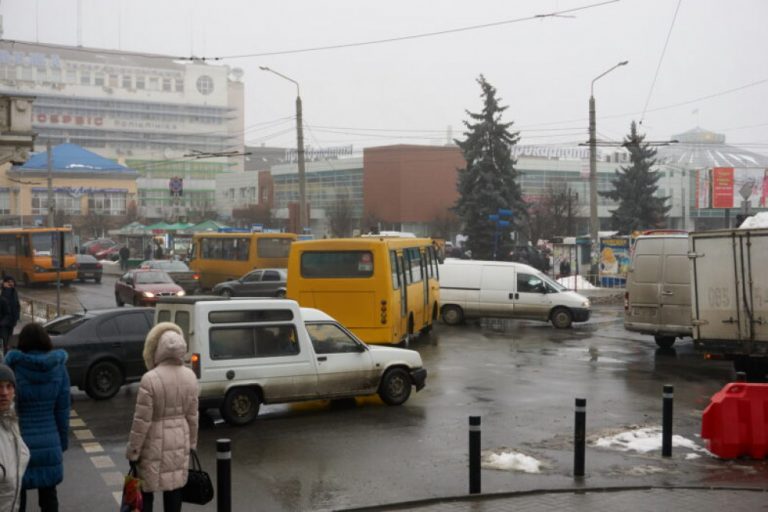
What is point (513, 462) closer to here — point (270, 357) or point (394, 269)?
point (270, 357)

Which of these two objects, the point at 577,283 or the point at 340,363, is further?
the point at 577,283

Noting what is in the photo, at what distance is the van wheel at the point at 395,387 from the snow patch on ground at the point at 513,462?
11.3ft

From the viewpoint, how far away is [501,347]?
76.4ft

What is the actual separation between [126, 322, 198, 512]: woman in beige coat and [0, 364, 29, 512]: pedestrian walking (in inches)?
41.5

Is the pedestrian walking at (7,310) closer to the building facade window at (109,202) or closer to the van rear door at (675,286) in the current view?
the van rear door at (675,286)

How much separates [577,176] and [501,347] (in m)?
93.2

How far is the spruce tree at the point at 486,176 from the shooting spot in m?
58.9

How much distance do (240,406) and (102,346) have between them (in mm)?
4016

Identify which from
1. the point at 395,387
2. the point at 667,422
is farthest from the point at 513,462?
the point at 395,387

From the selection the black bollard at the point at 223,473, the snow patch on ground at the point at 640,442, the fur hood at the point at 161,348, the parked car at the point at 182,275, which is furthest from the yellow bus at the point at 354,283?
the parked car at the point at 182,275

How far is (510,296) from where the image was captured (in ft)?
93.1

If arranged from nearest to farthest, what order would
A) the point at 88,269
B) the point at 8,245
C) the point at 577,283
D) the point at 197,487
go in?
the point at 197,487, the point at 577,283, the point at 8,245, the point at 88,269

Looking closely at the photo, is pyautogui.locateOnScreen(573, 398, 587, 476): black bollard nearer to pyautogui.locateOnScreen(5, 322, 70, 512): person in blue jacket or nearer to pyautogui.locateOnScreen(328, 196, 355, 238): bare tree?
pyautogui.locateOnScreen(5, 322, 70, 512): person in blue jacket

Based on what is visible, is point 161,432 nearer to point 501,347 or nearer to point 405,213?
point 501,347
